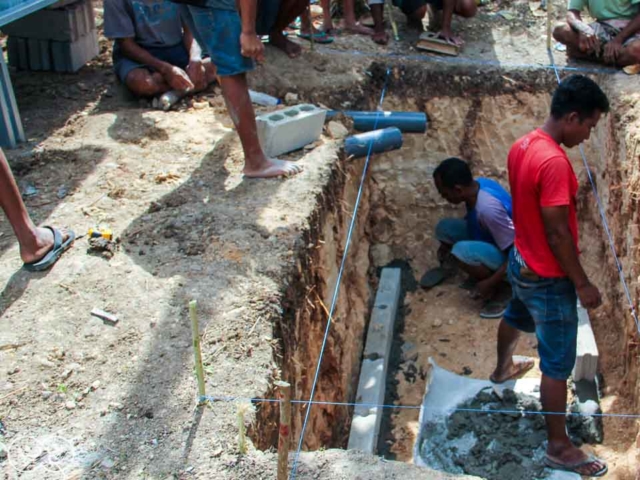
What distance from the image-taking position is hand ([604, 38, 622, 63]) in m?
6.00

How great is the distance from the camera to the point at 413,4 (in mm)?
6965

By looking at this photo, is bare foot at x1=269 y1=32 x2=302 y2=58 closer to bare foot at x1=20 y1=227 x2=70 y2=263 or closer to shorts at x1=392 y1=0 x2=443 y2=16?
shorts at x1=392 y1=0 x2=443 y2=16

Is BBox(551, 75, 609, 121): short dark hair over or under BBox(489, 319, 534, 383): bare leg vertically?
over

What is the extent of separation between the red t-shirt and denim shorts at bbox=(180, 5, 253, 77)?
1.62 meters

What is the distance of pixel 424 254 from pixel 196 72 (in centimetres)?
255

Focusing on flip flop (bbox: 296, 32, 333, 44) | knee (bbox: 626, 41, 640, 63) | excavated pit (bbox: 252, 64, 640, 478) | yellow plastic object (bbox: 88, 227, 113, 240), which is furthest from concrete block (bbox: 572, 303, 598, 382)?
flip flop (bbox: 296, 32, 333, 44)

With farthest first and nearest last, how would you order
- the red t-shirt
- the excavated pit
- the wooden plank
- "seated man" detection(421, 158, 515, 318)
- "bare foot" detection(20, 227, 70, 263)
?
the wooden plank → "seated man" detection(421, 158, 515, 318) → the excavated pit → "bare foot" detection(20, 227, 70, 263) → the red t-shirt

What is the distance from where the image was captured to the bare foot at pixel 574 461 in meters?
3.82

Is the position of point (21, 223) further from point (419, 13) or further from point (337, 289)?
point (419, 13)

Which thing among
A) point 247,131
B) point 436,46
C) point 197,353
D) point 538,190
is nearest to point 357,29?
point 436,46

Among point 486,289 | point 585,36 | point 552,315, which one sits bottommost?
point 486,289

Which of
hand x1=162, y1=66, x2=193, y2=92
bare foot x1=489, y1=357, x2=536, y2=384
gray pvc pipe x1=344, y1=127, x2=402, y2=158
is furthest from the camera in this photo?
hand x1=162, y1=66, x2=193, y2=92

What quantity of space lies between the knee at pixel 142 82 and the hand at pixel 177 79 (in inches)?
4.3

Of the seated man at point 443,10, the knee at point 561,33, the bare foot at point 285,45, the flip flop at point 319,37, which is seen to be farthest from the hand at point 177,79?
the knee at point 561,33
